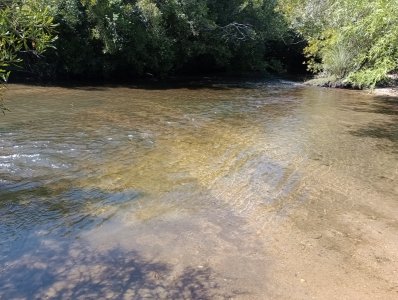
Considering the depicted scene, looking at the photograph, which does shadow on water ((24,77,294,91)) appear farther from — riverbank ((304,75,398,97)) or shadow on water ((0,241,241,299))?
shadow on water ((0,241,241,299))

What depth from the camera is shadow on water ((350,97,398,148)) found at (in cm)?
1235

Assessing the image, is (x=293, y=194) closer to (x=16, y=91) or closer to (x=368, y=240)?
(x=368, y=240)

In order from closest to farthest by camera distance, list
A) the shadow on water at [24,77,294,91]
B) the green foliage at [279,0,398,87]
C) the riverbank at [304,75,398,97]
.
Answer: the green foliage at [279,0,398,87] < the shadow on water at [24,77,294,91] < the riverbank at [304,75,398,97]

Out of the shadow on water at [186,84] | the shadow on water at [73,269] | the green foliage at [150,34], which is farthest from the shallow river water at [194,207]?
the green foliage at [150,34]

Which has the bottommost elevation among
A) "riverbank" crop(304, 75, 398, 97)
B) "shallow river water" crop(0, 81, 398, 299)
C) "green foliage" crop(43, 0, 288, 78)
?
"shallow river water" crop(0, 81, 398, 299)

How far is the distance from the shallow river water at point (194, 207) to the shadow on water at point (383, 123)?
12 centimetres

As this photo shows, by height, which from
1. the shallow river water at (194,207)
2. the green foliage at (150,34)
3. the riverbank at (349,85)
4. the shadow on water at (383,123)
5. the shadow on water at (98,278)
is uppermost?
the green foliage at (150,34)

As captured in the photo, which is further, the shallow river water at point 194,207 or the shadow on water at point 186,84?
the shadow on water at point 186,84

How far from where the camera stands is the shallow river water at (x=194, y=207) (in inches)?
199

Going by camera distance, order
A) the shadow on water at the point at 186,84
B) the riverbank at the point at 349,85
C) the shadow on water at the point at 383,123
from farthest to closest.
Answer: the riverbank at the point at 349,85
the shadow on water at the point at 186,84
the shadow on water at the point at 383,123

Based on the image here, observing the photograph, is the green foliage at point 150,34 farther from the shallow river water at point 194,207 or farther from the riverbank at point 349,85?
the shallow river water at point 194,207

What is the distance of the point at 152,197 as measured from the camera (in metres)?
7.41

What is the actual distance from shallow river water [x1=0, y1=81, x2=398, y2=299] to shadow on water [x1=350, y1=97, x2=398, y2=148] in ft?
0.38

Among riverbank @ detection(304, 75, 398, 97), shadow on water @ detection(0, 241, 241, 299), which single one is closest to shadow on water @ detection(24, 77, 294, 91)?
riverbank @ detection(304, 75, 398, 97)
